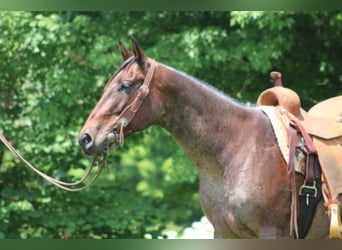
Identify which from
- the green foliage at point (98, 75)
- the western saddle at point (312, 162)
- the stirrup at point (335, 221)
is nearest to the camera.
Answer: the stirrup at point (335, 221)

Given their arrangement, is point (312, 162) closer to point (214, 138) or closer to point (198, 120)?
point (214, 138)

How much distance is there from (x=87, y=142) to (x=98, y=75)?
3496 millimetres

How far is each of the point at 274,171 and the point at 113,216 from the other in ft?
11.4

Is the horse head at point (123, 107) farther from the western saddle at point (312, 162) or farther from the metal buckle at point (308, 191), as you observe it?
the metal buckle at point (308, 191)

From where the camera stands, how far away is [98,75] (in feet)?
22.6

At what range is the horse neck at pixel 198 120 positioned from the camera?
11.7 ft

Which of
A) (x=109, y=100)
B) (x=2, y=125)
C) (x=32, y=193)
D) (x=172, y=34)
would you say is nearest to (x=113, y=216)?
(x=32, y=193)

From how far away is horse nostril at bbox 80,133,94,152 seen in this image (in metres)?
3.44

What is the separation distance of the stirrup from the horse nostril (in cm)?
119

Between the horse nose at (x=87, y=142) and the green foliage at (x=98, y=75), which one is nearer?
the horse nose at (x=87, y=142)

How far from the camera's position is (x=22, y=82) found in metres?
7.06

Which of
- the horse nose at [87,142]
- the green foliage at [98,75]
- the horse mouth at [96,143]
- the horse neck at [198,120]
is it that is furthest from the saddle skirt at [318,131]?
the green foliage at [98,75]

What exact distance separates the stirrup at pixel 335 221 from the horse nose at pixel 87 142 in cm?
119

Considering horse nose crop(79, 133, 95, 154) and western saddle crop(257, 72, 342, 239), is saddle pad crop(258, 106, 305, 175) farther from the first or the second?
horse nose crop(79, 133, 95, 154)
